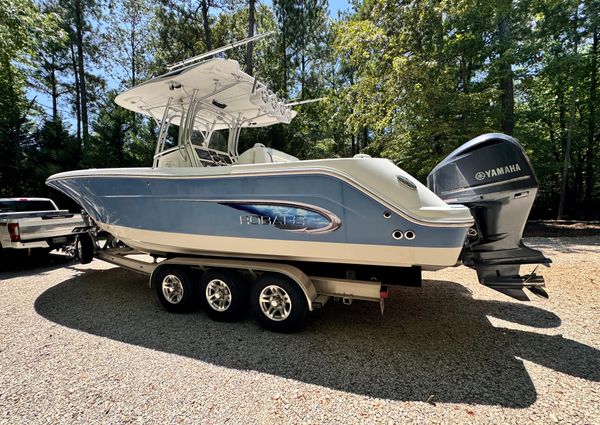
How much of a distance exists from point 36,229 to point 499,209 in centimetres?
785

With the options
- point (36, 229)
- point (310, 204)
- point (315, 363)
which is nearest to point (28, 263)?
point (36, 229)

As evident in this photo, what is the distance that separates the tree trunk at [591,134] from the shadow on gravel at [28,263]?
2100cm

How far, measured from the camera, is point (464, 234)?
2846 mm

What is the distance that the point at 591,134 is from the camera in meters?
15.4

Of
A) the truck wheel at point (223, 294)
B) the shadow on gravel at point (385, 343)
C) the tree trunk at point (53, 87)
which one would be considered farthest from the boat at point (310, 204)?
the tree trunk at point (53, 87)

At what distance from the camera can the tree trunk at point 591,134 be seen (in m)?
14.5

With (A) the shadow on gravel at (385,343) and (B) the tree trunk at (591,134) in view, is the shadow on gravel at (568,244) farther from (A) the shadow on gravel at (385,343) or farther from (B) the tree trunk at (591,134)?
(B) the tree trunk at (591,134)

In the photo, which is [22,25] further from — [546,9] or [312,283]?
[546,9]

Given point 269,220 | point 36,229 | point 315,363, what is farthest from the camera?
point 36,229

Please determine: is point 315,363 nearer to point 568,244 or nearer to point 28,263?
point 28,263

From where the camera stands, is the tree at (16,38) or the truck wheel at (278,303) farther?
the tree at (16,38)

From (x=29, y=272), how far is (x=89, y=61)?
1978 cm

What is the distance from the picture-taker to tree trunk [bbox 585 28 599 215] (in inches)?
570

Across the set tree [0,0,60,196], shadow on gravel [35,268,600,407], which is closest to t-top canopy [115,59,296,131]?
shadow on gravel [35,268,600,407]
